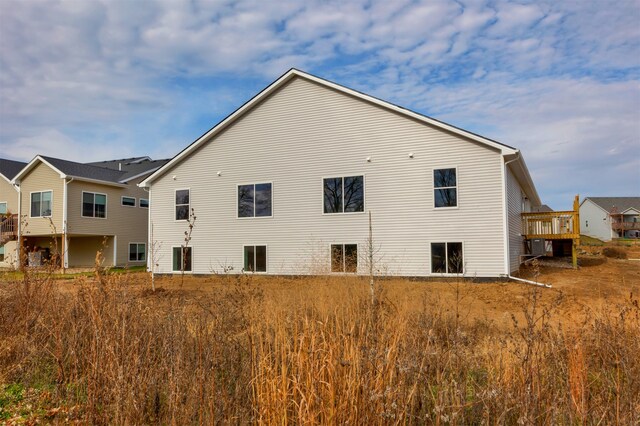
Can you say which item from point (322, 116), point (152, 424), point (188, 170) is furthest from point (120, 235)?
point (152, 424)

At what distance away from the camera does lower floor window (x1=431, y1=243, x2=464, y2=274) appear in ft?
44.4

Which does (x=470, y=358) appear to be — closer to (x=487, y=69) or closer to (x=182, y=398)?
(x=182, y=398)

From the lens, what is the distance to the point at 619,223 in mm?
60625

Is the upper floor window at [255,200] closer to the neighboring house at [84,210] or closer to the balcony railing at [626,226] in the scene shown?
the neighboring house at [84,210]

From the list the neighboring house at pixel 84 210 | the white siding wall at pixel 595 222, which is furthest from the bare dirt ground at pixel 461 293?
the white siding wall at pixel 595 222

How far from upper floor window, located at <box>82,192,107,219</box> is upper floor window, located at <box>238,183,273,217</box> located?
12554mm

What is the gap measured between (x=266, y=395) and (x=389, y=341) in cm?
113

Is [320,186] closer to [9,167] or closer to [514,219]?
[514,219]

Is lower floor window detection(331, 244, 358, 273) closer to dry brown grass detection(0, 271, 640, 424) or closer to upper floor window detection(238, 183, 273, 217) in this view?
upper floor window detection(238, 183, 273, 217)

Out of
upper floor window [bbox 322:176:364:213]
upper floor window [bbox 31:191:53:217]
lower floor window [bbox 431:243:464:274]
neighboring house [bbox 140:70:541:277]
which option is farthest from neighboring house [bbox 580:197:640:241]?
upper floor window [bbox 31:191:53:217]

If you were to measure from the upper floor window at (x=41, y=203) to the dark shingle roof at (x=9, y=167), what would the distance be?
4726 mm

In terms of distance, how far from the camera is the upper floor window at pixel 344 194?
592 inches

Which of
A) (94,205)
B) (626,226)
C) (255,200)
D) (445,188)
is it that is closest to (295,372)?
(445,188)

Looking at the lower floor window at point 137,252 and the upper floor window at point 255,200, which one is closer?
the upper floor window at point 255,200
